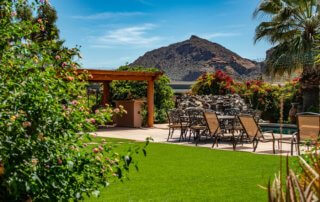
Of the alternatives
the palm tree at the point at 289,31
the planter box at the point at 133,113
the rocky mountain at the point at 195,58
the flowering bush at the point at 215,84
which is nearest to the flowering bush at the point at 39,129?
the planter box at the point at 133,113

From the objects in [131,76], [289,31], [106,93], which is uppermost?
[289,31]

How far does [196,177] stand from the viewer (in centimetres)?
721

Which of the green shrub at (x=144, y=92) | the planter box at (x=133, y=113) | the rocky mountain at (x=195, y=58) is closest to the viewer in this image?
the planter box at (x=133, y=113)

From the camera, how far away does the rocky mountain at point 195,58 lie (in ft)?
220

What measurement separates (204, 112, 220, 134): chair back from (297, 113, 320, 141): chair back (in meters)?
2.83

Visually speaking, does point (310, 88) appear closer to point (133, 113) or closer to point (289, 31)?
point (289, 31)

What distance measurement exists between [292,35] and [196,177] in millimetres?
14498

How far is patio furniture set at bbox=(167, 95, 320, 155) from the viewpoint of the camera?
954 cm

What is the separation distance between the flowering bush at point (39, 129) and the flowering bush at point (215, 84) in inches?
732

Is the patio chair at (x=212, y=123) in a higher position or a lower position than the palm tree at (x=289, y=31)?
lower

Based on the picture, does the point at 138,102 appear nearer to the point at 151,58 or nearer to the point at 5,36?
the point at 5,36

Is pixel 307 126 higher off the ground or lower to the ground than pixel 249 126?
higher

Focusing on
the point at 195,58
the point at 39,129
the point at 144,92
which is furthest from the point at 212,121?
the point at 195,58

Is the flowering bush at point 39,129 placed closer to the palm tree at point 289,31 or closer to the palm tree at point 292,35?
the palm tree at point 292,35
